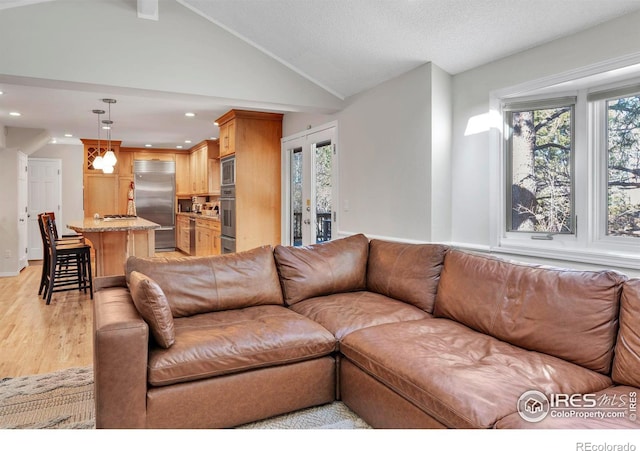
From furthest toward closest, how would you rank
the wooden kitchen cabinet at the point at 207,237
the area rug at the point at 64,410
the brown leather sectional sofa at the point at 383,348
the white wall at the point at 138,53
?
1. the wooden kitchen cabinet at the point at 207,237
2. the white wall at the point at 138,53
3. the area rug at the point at 64,410
4. the brown leather sectional sofa at the point at 383,348

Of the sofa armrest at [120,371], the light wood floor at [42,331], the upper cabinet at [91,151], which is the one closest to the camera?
the sofa armrest at [120,371]

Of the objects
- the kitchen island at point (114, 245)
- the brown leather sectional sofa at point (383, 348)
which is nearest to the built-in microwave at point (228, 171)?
the kitchen island at point (114, 245)

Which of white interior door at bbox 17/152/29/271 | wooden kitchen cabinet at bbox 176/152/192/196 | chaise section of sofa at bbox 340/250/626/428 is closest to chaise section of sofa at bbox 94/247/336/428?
chaise section of sofa at bbox 340/250/626/428

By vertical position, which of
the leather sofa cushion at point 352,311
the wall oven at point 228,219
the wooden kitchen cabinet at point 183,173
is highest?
the wooden kitchen cabinet at point 183,173

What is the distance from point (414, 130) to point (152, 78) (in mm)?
2202

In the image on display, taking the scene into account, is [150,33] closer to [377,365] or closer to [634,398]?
[377,365]

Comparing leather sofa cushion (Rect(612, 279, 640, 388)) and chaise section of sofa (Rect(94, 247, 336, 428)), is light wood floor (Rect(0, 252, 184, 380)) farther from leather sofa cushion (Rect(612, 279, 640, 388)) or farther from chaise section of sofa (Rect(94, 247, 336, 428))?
leather sofa cushion (Rect(612, 279, 640, 388))

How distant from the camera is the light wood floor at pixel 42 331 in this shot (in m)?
2.96

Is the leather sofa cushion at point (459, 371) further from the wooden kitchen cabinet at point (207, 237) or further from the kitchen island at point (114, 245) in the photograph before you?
the wooden kitchen cabinet at point (207, 237)

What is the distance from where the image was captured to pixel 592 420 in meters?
1.38

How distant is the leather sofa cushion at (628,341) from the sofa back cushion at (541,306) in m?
0.03

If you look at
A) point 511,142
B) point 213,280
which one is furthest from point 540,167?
point 213,280

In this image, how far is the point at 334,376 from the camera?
7.75 feet

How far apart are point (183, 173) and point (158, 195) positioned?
2.42 ft
